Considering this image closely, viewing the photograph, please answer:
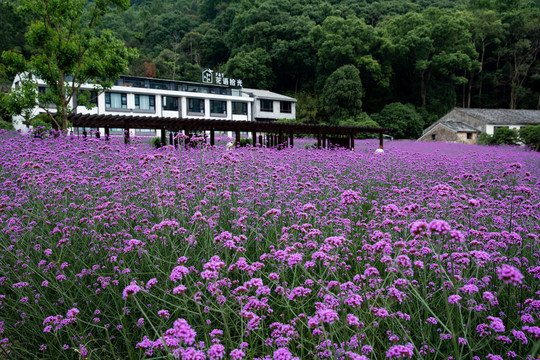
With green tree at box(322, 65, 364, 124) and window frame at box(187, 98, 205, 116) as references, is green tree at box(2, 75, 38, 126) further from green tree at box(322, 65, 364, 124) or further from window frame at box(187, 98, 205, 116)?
green tree at box(322, 65, 364, 124)

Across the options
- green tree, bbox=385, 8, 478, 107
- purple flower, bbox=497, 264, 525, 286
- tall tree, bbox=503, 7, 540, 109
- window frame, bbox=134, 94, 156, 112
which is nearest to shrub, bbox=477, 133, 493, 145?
green tree, bbox=385, 8, 478, 107

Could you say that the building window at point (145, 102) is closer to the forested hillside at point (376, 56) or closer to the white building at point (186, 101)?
the white building at point (186, 101)

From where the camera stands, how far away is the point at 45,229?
375 cm

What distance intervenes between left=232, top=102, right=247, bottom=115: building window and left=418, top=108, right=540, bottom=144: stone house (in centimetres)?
2145

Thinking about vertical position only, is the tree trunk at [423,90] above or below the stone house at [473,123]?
above

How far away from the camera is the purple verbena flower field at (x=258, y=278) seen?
1950 mm

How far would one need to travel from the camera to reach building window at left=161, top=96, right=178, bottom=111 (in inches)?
1665

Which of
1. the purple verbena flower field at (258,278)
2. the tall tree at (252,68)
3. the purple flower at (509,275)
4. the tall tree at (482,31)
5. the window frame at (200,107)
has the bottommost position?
the purple verbena flower field at (258,278)

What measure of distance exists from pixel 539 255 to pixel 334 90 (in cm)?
4474

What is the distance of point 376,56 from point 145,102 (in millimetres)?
31832

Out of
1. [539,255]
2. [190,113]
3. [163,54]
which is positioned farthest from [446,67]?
[539,255]

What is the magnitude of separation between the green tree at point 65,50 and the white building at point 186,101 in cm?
2574

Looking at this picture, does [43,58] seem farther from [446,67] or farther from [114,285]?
[446,67]

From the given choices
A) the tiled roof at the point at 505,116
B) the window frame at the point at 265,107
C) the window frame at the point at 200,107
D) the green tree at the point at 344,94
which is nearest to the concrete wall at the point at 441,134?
the tiled roof at the point at 505,116
